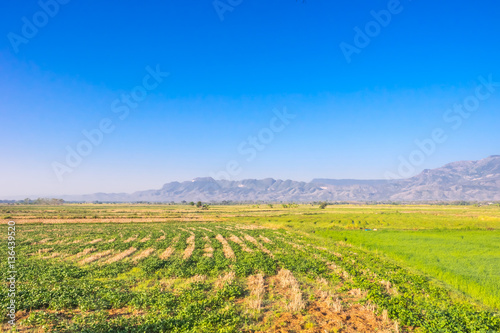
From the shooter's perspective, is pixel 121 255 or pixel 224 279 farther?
pixel 121 255

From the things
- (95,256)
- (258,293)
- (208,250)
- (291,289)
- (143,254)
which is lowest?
(208,250)

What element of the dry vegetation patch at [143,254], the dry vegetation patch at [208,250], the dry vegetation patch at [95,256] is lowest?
the dry vegetation patch at [208,250]

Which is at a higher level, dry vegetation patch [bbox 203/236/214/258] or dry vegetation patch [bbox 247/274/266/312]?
dry vegetation patch [bbox 247/274/266/312]

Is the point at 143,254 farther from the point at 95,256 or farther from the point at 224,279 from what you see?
the point at 224,279

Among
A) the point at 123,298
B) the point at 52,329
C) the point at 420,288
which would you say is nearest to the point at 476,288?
the point at 420,288

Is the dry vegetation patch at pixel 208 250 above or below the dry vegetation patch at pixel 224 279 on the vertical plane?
below

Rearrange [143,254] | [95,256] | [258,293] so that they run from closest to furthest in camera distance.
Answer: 1. [258,293]
2. [95,256]
3. [143,254]

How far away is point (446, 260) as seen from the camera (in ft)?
82.4

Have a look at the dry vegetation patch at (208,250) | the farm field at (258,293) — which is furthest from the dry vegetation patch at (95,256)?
the dry vegetation patch at (208,250)

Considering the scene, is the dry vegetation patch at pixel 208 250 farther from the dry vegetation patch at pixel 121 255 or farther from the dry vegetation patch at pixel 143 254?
the dry vegetation patch at pixel 121 255

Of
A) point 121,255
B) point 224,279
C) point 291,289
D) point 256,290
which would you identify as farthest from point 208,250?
point 291,289

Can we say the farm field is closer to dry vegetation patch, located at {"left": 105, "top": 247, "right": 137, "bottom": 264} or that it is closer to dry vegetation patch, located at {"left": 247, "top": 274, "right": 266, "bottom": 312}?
dry vegetation patch, located at {"left": 247, "top": 274, "right": 266, "bottom": 312}

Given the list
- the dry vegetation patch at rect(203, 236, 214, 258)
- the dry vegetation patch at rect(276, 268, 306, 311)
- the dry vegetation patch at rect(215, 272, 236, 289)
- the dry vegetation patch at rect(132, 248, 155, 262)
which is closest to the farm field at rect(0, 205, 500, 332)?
the dry vegetation patch at rect(276, 268, 306, 311)

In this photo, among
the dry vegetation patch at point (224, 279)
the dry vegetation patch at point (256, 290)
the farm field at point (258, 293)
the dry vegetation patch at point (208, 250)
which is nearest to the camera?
the farm field at point (258, 293)
